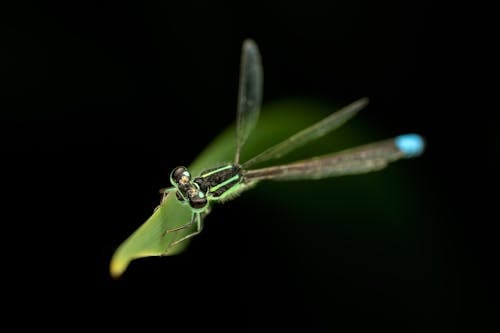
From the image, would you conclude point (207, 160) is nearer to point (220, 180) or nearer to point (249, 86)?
point (220, 180)

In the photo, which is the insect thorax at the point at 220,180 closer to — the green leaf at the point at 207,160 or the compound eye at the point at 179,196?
the green leaf at the point at 207,160

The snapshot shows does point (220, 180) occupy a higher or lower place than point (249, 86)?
lower

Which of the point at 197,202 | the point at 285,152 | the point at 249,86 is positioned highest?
the point at 249,86

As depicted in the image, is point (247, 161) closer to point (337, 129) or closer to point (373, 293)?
point (337, 129)

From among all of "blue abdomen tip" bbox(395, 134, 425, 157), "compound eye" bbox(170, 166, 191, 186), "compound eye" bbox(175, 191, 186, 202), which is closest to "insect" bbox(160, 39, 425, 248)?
"blue abdomen tip" bbox(395, 134, 425, 157)

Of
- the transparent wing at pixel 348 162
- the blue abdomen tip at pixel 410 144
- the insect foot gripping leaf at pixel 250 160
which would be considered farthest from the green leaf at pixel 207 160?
the blue abdomen tip at pixel 410 144

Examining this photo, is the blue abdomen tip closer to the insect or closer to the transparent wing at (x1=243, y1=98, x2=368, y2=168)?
the insect

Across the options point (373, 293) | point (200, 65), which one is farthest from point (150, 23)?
point (373, 293)

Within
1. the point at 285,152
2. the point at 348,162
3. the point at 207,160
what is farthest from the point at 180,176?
the point at 348,162
